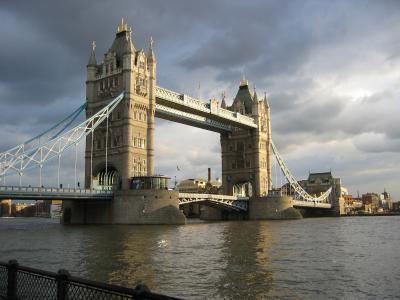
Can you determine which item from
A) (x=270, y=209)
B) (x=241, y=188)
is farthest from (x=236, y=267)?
(x=241, y=188)

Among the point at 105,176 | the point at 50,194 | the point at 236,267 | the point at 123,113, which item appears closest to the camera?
the point at 236,267

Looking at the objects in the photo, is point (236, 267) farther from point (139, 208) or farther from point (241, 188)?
point (241, 188)

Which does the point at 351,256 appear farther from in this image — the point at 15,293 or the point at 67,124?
the point at 67,124

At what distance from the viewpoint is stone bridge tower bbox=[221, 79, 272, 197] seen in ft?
388

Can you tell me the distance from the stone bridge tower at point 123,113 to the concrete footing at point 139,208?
454 centimetres

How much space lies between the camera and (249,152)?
392 feet


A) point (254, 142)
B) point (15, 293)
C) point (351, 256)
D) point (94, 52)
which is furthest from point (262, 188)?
point (15, 293)

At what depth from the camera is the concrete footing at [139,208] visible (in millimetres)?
73500

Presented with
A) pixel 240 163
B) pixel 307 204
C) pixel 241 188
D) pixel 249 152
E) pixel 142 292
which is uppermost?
pixel 249 152

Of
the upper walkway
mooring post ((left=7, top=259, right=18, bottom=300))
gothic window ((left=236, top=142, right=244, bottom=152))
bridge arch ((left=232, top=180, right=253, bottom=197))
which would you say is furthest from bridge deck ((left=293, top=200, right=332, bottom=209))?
mooring post ((left=7, top=259, right=18, bottom=300))

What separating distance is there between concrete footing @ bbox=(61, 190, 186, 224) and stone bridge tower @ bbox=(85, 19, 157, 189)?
4535mm

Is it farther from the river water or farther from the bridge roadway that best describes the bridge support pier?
the river water

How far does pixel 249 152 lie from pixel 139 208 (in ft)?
172

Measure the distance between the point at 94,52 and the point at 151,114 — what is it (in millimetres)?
18247
